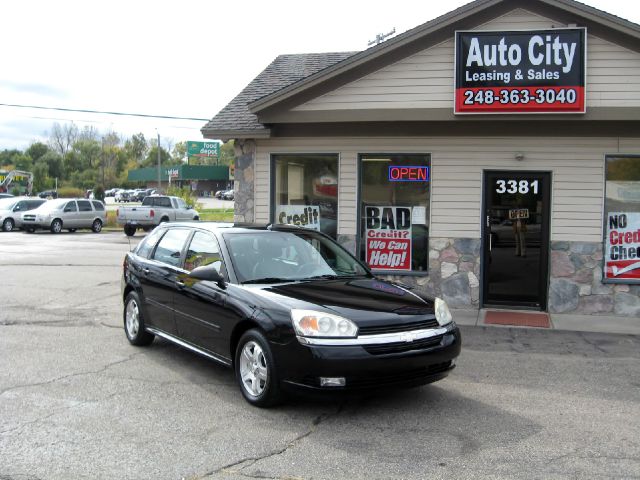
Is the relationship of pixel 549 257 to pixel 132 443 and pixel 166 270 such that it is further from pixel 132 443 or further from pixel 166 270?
pixel 132 443

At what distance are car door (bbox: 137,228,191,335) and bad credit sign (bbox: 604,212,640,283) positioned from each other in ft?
21.9

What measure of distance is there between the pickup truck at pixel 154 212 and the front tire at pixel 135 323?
23.4 m

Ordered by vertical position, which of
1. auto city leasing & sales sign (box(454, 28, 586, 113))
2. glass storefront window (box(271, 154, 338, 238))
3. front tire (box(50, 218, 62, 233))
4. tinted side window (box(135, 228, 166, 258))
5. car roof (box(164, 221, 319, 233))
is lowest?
front tire (box(50, 218, 62, 233))

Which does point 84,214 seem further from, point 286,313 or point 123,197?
point 123,197

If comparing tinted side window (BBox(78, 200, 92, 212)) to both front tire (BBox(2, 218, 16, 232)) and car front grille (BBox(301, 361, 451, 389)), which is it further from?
car front grille (BBox(301, 361, 451, 389))

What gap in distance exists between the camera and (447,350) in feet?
17.4

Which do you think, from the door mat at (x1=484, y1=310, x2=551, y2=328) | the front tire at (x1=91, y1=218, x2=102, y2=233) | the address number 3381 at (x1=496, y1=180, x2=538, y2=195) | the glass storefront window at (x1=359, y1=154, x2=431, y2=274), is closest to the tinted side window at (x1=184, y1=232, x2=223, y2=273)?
the glass storefront window at (x1=359, y1=154, x2=431, y2=274)

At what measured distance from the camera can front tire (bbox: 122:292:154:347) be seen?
738 cm

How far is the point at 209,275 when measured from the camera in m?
5.68

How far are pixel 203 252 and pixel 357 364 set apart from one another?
2.30 meters

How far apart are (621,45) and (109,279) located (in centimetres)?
1086

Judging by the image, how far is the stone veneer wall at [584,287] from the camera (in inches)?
382

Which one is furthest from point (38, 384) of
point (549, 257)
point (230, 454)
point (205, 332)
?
point (549, 257)


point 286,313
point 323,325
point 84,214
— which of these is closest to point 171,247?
point 286,313
